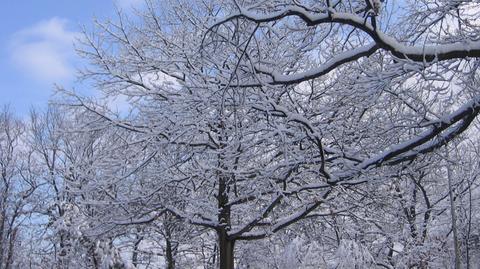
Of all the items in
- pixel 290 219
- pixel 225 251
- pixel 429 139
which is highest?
pixel 429 139

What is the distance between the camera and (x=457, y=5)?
6.10m

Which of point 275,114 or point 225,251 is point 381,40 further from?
point 225,251

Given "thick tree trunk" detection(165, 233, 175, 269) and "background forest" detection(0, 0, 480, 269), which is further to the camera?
"thick tree trunk" detection(165, 233, 175, 269)

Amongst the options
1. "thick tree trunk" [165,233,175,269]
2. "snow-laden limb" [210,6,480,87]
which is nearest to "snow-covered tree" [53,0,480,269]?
"snow-laden limb" [210,6,480,87]

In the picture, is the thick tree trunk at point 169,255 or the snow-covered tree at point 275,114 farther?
the thick tree trunk at point 169,255

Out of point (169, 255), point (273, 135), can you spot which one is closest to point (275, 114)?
point (273, 135)

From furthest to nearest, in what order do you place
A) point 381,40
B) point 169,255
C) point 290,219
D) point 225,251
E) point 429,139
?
point 169,255 < point 225,251 < point 290,219 < point 429,139 < point 381,40

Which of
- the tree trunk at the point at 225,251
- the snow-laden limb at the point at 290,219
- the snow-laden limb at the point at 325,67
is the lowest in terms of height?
the tree trunk at the point at 225,251

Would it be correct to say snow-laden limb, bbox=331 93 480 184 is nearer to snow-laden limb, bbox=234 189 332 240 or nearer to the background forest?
the background forest

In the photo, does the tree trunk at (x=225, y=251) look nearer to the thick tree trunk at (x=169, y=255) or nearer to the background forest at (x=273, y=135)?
the background forest at (x=273, y=135)

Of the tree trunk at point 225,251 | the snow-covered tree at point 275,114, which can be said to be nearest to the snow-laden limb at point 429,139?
the snow-covered tree at point 275,114

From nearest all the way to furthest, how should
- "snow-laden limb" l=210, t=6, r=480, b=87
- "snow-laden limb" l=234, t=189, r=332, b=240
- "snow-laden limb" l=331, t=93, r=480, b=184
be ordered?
"snow-laden limb" l=210, t=6, r=480, b=87 < "snow-laden limb" l=331, t=93, r=480, b=184 < "snow-laden limb" l=234, t=189, r=332, b=240

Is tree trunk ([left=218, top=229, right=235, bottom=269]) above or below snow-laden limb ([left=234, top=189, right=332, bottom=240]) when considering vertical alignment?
below

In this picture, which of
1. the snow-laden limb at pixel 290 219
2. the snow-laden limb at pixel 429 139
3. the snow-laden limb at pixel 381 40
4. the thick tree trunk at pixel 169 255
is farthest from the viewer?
the thick tree trunk at pixel 169 255
